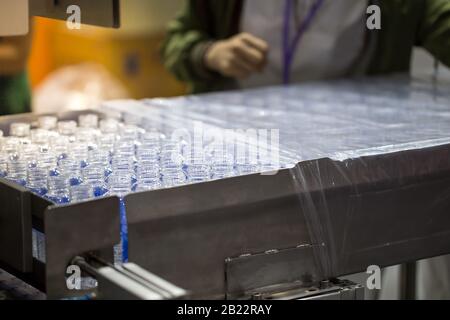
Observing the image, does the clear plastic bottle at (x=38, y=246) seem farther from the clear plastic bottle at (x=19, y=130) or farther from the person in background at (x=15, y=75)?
the person in background at (x=15, y=75)

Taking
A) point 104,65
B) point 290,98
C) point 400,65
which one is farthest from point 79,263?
point 104,65

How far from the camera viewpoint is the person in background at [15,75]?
2713 millimetres

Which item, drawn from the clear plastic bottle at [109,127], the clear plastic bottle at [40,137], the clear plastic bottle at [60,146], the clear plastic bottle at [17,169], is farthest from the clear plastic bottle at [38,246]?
the clear plastic bottle at [109,127]

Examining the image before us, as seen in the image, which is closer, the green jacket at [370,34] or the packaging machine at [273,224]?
the packaging machine at [273,224]

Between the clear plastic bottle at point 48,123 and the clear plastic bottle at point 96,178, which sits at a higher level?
the clear plastic bottle at point 48,123

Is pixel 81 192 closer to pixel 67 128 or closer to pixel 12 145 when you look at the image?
pixel 12 145

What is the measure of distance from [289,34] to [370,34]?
25 cm

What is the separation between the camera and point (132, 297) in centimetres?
112

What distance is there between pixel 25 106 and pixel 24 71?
0.16 meters

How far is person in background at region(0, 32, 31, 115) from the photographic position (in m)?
2.71

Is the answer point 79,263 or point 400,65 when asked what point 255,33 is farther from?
point 79,263

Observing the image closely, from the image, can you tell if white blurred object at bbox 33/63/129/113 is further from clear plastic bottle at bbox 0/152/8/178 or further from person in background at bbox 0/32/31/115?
clear plastic bottle at bbox 0/152/8/178

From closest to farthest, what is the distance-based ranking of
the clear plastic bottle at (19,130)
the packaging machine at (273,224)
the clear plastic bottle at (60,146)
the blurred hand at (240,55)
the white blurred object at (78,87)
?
the packaging machine at (273,224) → the clear plastic bottle at (60,146) → the clear plastic bottle at (19,130) → the blurred hand at (240,55) → the white blurred object at (78,87)

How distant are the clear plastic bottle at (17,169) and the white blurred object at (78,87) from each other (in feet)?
8.69
